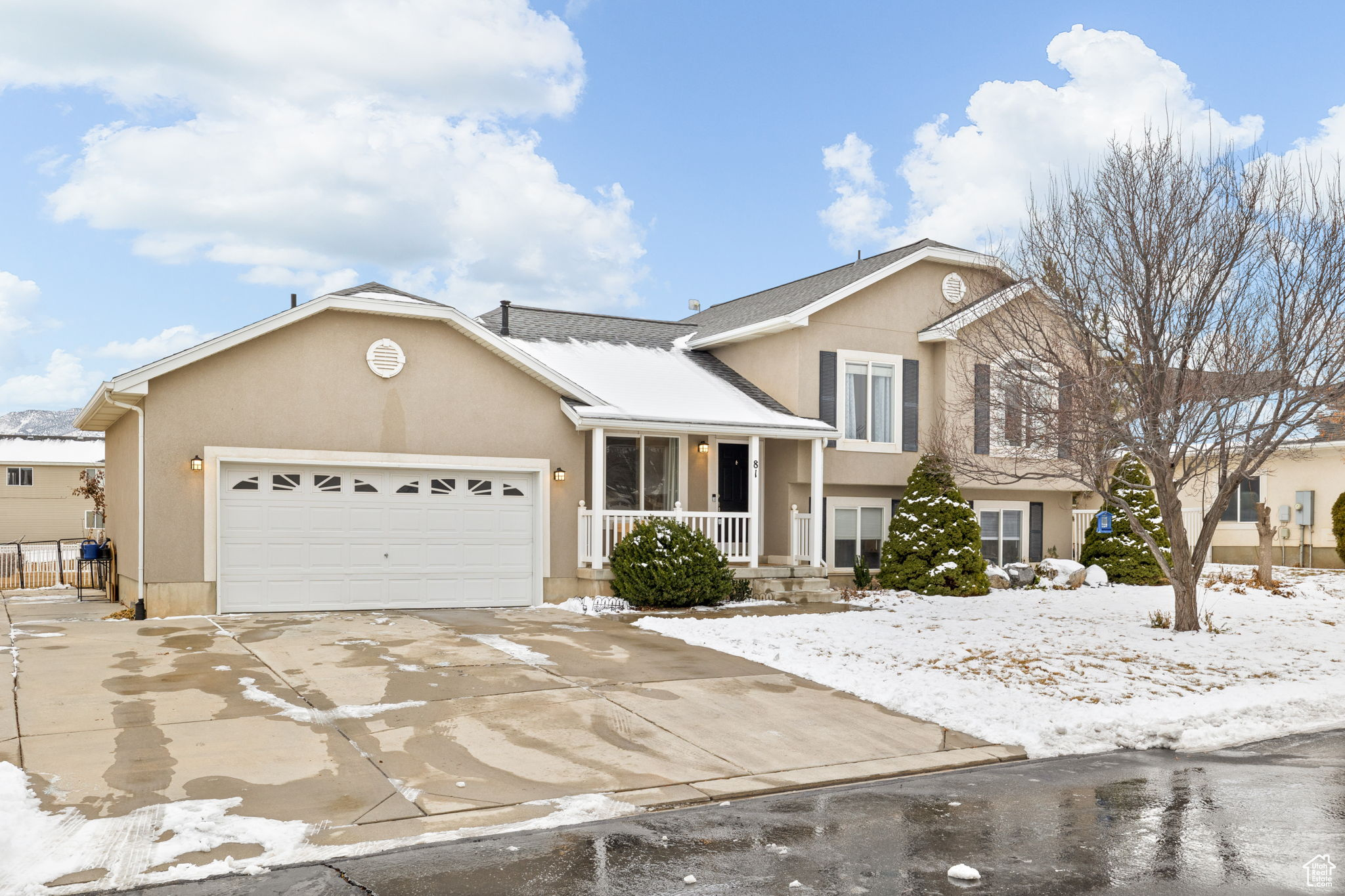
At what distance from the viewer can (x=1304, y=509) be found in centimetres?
2658

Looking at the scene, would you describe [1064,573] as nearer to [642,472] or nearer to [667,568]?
[642,472]

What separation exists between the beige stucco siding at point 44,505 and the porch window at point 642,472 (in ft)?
87.7

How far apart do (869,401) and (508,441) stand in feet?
22.9

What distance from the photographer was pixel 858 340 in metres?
18.8

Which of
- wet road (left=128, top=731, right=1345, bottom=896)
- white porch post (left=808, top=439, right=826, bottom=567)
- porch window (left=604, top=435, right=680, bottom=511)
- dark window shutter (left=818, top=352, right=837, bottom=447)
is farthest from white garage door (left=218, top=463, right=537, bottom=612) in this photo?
wet road (left=128, top=731, right=1345, bottom=896)

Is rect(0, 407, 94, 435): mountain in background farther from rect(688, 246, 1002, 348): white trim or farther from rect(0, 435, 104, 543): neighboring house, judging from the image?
rect(688, 246, 1002, 348): white trim

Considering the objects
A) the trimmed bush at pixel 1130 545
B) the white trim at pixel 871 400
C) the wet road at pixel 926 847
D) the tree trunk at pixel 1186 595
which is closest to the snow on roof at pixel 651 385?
the white trim at pixel 871 400

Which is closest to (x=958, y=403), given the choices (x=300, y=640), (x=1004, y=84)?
(x=1004, y=84)

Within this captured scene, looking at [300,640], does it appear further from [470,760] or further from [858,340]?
[858,340]

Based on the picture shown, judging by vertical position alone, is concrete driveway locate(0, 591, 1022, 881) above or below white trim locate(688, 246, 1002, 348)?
below

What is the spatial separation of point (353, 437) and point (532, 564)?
3307 millimetres

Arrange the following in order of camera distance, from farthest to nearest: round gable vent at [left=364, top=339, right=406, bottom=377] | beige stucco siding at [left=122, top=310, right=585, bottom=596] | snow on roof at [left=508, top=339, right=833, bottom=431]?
snow on roof at [left=508, top=339, right=833, bottom=431]
round gable vent at [left=364, top=339, right=406, bottom=377]
beige stucco siding at [left=122, top=310, right=585, bottom=596]

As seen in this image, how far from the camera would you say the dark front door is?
59.6 feet

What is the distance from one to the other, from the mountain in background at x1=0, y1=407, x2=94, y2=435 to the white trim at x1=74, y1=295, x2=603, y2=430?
116676 mm
